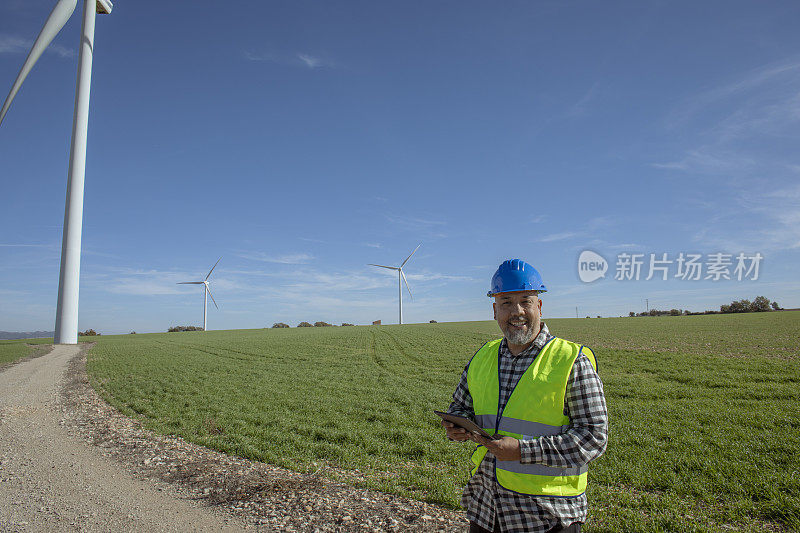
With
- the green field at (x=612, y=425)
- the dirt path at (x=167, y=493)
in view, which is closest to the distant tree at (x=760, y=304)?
the green field at (x=612, y=425)

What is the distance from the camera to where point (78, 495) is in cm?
890

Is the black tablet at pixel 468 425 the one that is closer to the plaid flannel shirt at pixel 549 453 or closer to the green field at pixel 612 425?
the plaid flannel shirt at pixel 549 453

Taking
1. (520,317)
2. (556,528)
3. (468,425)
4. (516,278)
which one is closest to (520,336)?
(520,317)

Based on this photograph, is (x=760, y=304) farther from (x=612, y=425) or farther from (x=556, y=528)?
(x=556, y=528)

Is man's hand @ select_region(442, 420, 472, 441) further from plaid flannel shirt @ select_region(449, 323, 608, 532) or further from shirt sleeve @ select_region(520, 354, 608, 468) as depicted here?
shirt sleeve @ select_region(520, 354, 608, 468)

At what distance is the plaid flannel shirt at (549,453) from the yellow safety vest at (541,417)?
0.06m

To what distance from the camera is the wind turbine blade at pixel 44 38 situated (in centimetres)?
3956

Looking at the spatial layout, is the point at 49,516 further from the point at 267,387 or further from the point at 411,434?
the point at 267,387

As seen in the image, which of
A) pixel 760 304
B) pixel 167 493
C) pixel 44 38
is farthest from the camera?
pixel 760 304

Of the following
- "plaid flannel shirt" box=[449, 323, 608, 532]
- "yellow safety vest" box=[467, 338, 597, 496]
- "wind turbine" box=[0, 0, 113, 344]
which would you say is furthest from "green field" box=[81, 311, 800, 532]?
"wind turbine" box=[0, 0, 113, 344]

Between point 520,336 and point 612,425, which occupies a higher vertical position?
point 520,336

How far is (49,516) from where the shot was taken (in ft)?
26.1

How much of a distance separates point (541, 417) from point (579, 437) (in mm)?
303

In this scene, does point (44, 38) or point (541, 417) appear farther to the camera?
point (44, 38)
